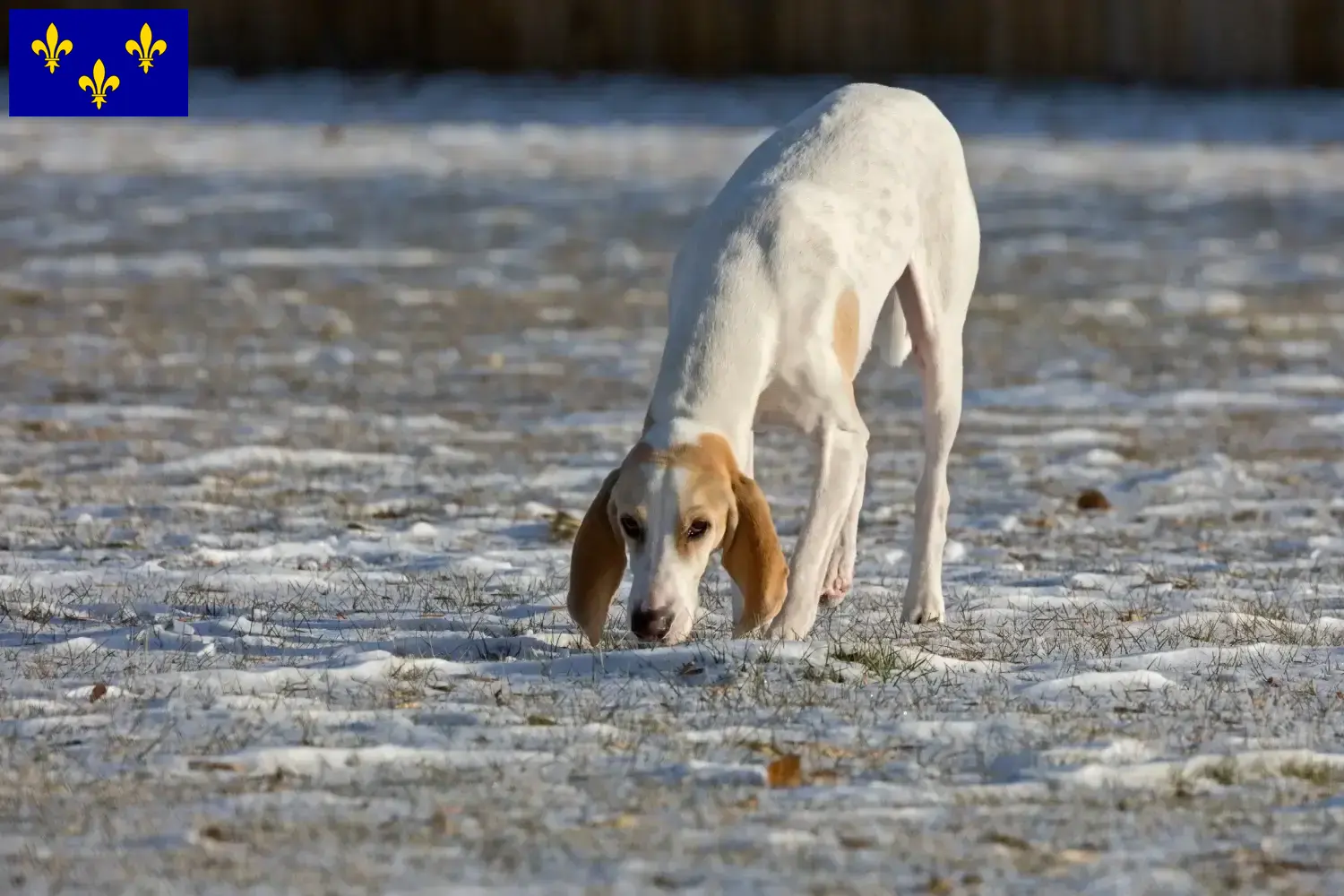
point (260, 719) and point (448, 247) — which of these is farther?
point (448, 247)

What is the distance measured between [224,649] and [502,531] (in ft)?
7.53

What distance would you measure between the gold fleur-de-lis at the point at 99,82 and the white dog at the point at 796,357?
6.21 meters

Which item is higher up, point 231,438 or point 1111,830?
point 1111,830

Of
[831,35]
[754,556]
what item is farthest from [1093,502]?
[831,35]

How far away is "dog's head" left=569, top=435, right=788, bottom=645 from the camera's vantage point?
5.26 metres

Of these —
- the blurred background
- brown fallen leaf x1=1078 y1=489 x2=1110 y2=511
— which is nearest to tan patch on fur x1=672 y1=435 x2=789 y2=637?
the blurred background

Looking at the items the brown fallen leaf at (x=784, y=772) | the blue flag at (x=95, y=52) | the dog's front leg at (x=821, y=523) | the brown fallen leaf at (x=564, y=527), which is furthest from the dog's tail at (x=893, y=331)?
the blue flag at (x=95, y=52)

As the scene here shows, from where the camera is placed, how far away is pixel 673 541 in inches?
208

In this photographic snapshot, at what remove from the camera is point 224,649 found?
18.5 feet

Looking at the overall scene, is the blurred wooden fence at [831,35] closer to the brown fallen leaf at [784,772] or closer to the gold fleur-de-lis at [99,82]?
the gold fleur-de-lis at [99,82]

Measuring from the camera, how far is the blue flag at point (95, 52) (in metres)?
11.9

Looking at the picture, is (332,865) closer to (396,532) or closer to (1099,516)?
(396,532)

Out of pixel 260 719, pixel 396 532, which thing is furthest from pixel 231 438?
pixel 260 719

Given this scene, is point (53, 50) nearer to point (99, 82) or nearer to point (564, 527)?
point (99, 82)
